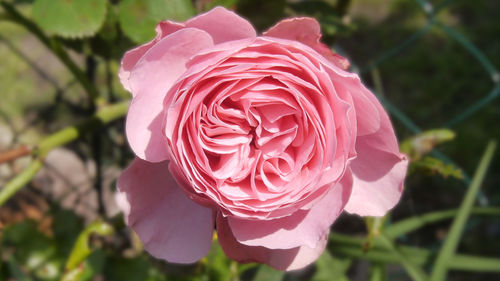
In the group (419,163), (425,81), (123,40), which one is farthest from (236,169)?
(425,81)


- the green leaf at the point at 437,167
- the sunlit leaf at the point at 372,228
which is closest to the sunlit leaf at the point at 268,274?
the sunlit leaf at the point at 372,228

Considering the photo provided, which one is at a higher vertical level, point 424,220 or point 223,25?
point 223,25

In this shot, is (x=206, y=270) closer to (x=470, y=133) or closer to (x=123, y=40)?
(x=123, y=40)

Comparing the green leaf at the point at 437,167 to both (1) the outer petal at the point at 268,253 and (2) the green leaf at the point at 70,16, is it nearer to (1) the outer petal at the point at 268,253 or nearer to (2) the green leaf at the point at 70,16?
(1) the outer petal at the point at 268,253

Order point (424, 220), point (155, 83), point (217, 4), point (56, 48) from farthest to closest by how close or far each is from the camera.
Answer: point (424, 220) → point (56, 48) → point (217, 4) → point (155, 83)

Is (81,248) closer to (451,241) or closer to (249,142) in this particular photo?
(249,142)

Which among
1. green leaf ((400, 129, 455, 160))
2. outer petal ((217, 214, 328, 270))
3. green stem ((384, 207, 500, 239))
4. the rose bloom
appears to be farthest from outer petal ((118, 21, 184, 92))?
green stem ((384, 207, 500, 239))

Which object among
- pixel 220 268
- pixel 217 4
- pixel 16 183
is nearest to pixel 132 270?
pixel 220 268
